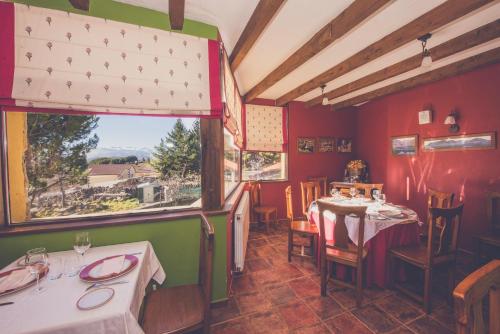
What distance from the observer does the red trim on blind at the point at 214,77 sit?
196 cm

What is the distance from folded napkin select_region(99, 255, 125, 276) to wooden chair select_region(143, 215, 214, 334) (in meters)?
0.37

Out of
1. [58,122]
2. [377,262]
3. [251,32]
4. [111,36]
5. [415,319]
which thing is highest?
[251,32]

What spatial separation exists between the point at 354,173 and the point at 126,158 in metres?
4.75

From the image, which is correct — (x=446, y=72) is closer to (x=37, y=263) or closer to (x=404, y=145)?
(x=404, y=145)

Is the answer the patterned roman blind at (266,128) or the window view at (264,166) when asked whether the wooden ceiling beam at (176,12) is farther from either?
the window view at (264,166)

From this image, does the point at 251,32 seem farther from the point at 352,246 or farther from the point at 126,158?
the point at 352,246

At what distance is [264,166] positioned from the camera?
4941mm

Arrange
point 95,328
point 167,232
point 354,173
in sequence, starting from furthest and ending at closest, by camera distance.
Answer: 1. point 354,173
2. point 167,232
3. point 95,328

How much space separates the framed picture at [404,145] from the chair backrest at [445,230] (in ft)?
7.69

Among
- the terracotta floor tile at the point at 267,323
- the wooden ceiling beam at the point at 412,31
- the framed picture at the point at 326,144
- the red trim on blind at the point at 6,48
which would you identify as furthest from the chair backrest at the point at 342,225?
the framed picture at the point at 326,144

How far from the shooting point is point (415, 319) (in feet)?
6.02

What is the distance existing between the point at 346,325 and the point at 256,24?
111 inches

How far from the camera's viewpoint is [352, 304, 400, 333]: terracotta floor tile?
175 cm

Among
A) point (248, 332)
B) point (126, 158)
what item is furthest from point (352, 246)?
point (126, 158)
